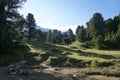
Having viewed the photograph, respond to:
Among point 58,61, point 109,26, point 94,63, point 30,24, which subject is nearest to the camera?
point 94,63

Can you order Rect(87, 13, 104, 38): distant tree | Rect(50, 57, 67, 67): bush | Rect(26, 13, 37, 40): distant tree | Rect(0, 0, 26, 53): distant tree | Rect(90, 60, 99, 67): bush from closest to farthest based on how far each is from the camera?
1. Rect(90, 60, 99, 67): bush
2. Rect(50, 57, 67, 67): bush
3. Rect(0, 0, 26, 53): distant tree
4. Rect(87, 13, 104, 38): distant tree
5. Rect(26, 13, 37, 40): distant tree

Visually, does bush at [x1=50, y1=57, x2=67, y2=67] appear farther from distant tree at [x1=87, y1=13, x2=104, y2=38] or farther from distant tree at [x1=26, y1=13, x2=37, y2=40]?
distant tree at [x1=26, y1=13, x2=37, y2=40]

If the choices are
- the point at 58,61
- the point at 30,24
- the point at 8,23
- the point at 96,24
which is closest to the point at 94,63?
the point at 58,61

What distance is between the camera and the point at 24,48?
43.2 meters

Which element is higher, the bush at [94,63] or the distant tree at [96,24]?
the distant tree at [96,24]

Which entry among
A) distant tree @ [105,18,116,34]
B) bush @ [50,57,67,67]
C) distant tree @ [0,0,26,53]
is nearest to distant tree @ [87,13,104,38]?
distant tree @ [105,18,116,34]

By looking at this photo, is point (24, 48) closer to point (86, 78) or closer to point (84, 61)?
point (84, 61)

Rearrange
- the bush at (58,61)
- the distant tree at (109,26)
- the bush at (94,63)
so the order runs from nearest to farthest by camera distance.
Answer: the bush at (94,63) → the bush at (58,61) → the distant tree at (109,26)

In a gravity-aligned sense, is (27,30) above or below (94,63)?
above

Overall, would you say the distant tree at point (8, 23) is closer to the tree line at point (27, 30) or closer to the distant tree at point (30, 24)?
the tree line at point (27, 30)

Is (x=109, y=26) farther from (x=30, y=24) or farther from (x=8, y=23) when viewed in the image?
(x=8, y=23)

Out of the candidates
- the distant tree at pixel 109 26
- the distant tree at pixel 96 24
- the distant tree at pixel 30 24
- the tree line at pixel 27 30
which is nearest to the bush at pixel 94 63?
the tree line at pixel 27 30

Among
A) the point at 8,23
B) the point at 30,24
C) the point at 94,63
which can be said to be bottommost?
Result: the point at 94,63

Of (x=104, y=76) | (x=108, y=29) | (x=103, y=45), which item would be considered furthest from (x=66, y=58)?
(x=108, y=29)
